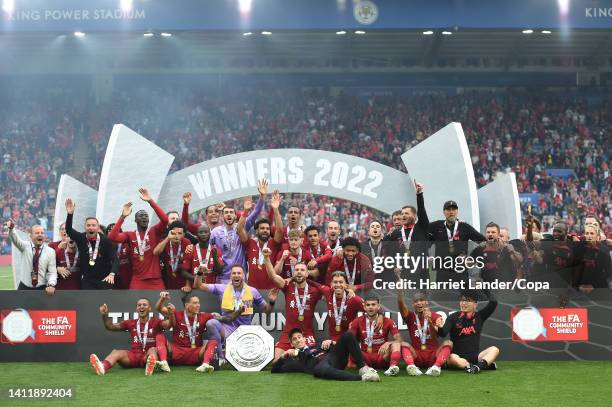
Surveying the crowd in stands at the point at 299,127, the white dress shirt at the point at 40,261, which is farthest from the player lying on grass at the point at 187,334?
the crowd in stands at the point at 299,127

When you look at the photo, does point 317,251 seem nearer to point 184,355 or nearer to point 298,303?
point 298,303

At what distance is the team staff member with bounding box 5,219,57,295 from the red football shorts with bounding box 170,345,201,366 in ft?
5.72

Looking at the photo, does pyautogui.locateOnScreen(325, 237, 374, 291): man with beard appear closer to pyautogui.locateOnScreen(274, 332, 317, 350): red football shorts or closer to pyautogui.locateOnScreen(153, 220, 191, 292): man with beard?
pyautogui.locateOnScreen(274, 332, 317, 350): red football shorts

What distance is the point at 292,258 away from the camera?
10.6m

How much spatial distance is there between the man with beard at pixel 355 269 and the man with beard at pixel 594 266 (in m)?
2.50

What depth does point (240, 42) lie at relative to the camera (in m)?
33.2

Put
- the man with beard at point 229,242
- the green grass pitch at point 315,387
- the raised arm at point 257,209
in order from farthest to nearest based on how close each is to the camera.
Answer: the raised arm at point 257,209 → the man with beard at point 229,242 → the green grass pitch at point 315,387

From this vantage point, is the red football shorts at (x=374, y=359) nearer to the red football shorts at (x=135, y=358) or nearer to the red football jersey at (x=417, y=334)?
the red football jersey at (x=417, y=334)

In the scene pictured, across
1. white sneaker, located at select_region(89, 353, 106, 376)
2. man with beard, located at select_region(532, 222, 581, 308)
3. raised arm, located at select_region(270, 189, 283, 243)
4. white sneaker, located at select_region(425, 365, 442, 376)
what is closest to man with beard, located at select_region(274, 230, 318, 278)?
raised arm, located at select_region(270, 189, 283, 243)

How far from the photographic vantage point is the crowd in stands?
3238 centimetres

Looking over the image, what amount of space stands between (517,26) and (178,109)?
14.3 m

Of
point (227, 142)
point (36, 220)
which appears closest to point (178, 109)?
point (227, 142)

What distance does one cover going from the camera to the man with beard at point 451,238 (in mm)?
10562

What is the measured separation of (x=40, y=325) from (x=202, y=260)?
206cm
